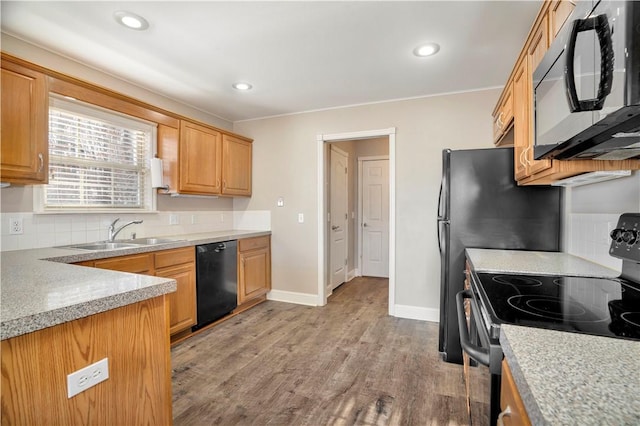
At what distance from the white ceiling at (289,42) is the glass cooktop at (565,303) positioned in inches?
63.3

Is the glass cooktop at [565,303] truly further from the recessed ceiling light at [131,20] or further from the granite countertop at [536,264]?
the recessed ceiling light at [131,20]

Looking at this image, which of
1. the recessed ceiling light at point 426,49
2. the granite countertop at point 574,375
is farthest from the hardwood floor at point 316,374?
the recessed ceiling light at point 426,49

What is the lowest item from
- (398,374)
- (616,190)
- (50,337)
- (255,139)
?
(398,374)

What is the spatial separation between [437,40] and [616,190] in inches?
57.3

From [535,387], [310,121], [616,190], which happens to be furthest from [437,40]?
[535,387]

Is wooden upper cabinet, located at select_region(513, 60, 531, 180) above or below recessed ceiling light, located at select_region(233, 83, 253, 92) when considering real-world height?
below

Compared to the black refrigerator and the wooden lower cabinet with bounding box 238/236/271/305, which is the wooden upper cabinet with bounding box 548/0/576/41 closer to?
the black refrigerator

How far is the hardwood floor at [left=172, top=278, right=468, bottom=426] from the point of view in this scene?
180 centimetres

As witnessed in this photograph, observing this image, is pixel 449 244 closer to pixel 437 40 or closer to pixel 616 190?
pixel 616 190

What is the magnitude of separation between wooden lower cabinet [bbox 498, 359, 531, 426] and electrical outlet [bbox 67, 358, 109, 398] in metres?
1.16

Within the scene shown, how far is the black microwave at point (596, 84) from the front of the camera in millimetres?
676

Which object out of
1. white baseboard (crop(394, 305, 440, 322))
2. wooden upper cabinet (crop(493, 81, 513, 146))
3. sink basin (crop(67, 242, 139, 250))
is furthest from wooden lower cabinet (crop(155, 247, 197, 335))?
wooden upper cabinet (crop(493, 81, 513, 146))

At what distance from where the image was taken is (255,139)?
4.13 metres

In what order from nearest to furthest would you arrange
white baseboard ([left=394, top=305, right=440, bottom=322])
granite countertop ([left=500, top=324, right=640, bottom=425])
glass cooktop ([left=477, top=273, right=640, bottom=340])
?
granite countertop ([left=500, top=324, right=640, bottom=425]) < glass cooktop ([left=477, top=273, right=640, bottom=340]) < white baseboard ([left=394, top=305, right=440, bottom=322])
